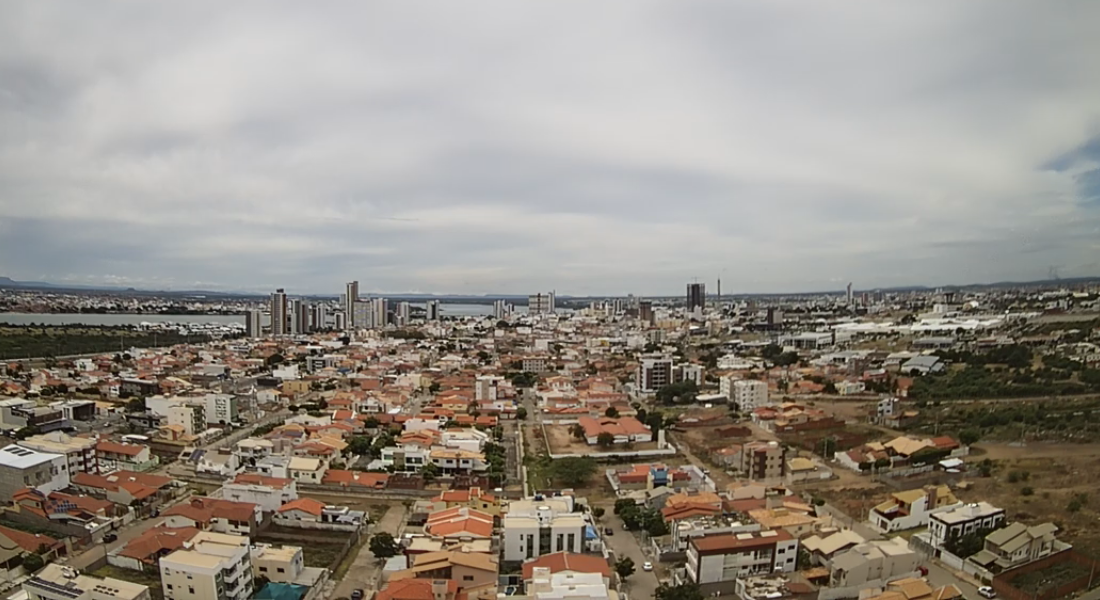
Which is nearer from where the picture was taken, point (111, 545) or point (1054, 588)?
point (1054, 588)

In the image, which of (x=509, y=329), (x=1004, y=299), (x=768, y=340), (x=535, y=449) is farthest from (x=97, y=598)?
(x=509, y=329)

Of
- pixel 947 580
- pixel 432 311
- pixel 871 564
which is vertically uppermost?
pixel 432 311

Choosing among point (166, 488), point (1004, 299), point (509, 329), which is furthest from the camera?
point (509, 329)

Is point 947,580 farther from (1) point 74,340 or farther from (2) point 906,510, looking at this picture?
(1) point 74,340

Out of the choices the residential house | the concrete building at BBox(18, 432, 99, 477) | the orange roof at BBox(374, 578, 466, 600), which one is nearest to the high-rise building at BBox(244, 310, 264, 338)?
the concrete building at BBox(18, 432, 99, 477)

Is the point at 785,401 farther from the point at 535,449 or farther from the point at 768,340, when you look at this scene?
the point at 768,340

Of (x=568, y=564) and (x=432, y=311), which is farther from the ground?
(x=432, y=311)

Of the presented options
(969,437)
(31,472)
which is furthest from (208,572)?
(969,437)

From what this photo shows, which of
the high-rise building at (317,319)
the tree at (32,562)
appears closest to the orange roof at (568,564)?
the tree at (32,562)
